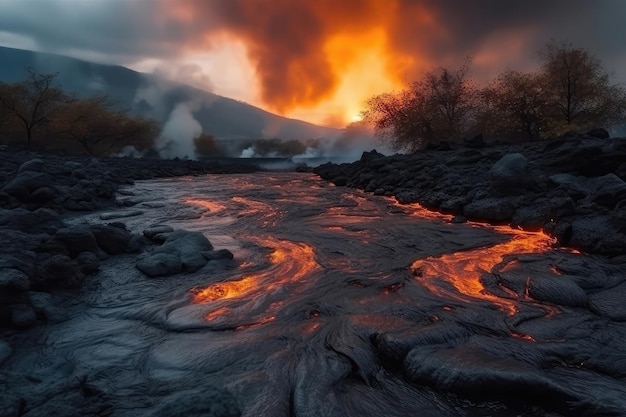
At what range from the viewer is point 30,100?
151 feet

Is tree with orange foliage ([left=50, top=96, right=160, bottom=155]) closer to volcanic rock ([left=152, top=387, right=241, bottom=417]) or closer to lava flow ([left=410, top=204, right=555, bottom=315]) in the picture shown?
lava flow ([left=410, top=204, right=555, bottom=315])

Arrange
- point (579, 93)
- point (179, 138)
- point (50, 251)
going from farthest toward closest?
1. point (179, 138)
2. point (579, 93)
3. point (50, 251)

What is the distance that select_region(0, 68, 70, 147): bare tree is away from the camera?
4428 centimetres

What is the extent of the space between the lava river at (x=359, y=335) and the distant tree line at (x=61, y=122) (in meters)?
48.5

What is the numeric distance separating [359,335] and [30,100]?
5473cm

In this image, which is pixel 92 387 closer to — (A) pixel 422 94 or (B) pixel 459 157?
(B) pixel 459 157

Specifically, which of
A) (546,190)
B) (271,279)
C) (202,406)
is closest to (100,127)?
(271,279)

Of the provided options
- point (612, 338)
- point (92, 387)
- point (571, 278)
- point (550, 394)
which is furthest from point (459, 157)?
point (92, 387)

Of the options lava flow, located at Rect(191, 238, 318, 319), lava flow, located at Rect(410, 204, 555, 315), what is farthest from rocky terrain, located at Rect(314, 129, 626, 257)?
lava flow, located at Rect(191, 238, 318, 319)

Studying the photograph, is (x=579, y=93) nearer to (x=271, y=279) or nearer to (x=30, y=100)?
(x=271, y=279)

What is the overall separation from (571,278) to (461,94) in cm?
3542

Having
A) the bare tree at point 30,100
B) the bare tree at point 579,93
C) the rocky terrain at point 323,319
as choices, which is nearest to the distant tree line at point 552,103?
the bare tree at point 579,93

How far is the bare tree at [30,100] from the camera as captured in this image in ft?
145

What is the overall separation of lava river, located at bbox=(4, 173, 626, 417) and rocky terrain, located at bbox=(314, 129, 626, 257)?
961 mm
